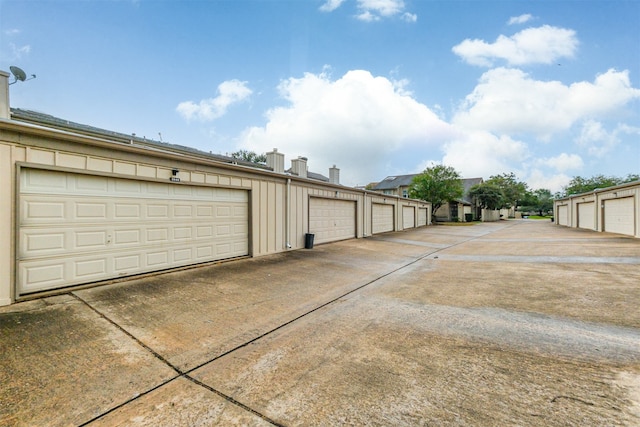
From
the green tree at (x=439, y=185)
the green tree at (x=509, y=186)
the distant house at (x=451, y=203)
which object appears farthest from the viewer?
the green tree at (x=509, y=186)

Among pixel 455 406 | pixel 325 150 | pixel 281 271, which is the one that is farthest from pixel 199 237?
pixel 325 150

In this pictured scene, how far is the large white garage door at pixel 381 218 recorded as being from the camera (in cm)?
1602

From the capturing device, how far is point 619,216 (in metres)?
13.7

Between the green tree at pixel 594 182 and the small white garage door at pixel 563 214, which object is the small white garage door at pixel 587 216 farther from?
the green tree at pixel 594 182

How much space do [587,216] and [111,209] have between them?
2589 centimetres

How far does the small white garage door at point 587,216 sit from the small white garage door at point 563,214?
138 inches

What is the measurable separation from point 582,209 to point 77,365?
27.2m

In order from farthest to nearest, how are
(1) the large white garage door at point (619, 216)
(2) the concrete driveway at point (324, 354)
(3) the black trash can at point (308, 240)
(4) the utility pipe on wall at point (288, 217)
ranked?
1. (1) the large white garage door at point (619, 216)
2. (3) the black trash can at point (308, 240)
3. (4) the utility pipe on wall at point (288, 217)
4. (2) the concrete driveway at point (324, 354)

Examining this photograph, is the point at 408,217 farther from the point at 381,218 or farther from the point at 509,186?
the point at 509,186

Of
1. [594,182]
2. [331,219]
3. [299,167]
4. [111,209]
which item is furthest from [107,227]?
[594,182]

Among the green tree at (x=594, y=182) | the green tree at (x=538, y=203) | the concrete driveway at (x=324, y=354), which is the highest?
the green tree at (x=594, y=182)

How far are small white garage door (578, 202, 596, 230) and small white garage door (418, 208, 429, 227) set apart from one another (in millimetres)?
10815

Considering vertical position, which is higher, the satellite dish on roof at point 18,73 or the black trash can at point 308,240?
the satellite dish on roof at point 18,73

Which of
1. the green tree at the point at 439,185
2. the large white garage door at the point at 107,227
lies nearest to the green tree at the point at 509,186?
the green tree at the point at 439,185
